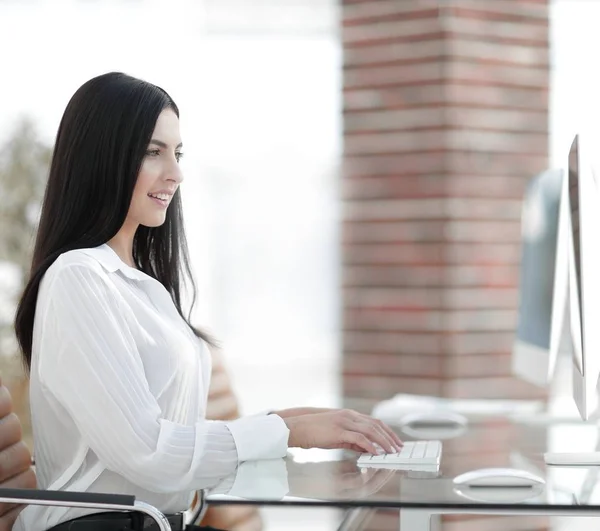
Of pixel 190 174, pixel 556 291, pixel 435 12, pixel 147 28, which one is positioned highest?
pixel 147 28

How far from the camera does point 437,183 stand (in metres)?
3.43

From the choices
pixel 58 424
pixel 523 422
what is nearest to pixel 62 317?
pixel 58 424

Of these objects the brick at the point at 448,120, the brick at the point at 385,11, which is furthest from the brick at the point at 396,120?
the brick at the point at 385,11

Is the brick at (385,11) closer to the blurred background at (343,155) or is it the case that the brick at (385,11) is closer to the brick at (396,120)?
the blurred background at (343,155)

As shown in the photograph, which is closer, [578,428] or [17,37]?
[578,428]

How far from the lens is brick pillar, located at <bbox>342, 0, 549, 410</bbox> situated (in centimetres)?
339

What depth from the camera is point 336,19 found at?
365 cm

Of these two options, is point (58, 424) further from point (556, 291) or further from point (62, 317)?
point (556, 291)

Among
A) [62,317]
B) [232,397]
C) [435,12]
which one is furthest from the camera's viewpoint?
[435,12]

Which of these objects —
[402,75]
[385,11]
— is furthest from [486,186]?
[385,11]

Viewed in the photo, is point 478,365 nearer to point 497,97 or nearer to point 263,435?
point 497,97

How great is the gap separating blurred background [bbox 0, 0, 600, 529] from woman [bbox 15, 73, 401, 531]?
2.02 feet

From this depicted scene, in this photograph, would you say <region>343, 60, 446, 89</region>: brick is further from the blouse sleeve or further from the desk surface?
the blouse sleeve

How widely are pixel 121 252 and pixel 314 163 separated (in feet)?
13.2
